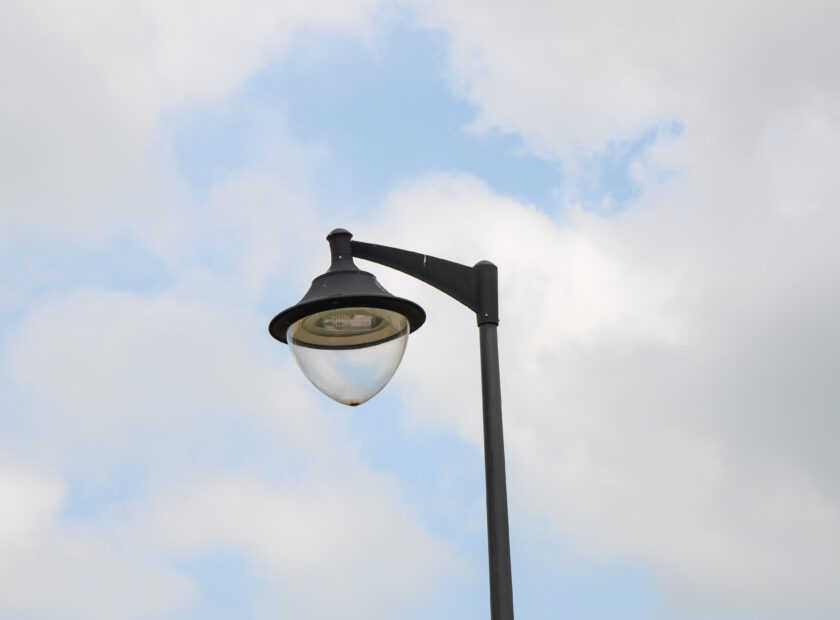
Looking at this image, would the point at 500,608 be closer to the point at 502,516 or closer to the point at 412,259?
the point at 502,516

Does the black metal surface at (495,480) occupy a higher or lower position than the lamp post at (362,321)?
lower

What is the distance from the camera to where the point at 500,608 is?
6.86 metres

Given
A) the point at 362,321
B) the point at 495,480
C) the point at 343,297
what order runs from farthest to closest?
the point at 362,321 < the point at 343,297 < the point at 495,480

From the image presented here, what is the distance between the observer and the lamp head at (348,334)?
7.81 m

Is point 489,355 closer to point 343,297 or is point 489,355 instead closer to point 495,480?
point 495,480

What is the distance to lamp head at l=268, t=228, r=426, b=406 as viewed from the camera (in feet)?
25.6

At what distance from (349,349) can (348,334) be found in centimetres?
10

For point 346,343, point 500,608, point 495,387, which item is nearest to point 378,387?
point 346,343

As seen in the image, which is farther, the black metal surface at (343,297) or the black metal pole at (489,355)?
the black metal surface at (343,297)

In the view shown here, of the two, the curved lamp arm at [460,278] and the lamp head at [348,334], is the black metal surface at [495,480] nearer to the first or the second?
the curved lamp arm at [460,278]

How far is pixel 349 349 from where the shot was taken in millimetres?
7852

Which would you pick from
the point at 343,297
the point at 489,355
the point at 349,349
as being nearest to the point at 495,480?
the point at 489,355

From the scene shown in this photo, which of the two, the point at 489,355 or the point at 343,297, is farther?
the point at 343,297

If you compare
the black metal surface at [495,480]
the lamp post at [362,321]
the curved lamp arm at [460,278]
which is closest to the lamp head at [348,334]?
the lamp post at [362,321]
